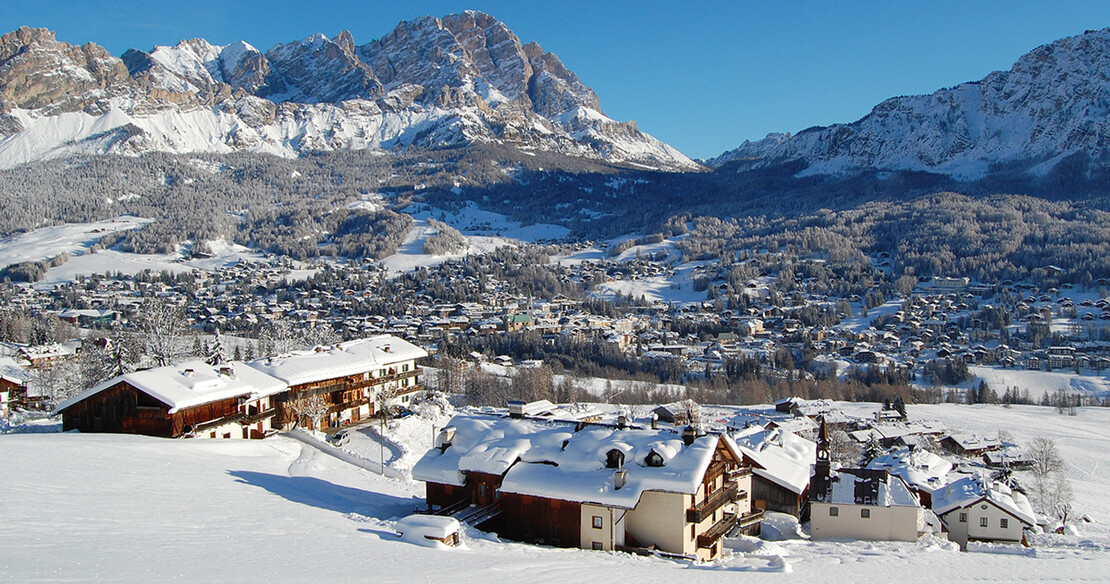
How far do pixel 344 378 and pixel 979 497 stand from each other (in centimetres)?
2989

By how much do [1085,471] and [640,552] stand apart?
→ 133 ft

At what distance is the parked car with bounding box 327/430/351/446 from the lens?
118 ft

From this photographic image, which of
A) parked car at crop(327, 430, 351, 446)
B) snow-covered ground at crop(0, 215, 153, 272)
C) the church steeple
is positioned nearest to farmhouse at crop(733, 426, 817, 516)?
the church steeple

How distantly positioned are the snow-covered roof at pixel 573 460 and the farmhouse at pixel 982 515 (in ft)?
40.0

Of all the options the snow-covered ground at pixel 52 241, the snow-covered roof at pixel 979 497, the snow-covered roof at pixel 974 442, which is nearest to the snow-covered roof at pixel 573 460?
the snow-covered roof at pixel 979 497

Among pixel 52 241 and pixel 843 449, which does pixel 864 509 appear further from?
pixel 52 241

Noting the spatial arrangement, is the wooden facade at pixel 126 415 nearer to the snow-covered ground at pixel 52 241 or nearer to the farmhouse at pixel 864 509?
the farmhouse at pixel 864 509

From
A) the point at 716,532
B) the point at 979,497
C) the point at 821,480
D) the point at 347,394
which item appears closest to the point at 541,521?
the point at 716,532

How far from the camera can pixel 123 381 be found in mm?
30344

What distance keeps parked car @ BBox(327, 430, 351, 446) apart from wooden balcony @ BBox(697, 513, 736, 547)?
18627mm

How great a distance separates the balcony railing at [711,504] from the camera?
854 inches

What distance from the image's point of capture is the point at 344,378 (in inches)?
1666

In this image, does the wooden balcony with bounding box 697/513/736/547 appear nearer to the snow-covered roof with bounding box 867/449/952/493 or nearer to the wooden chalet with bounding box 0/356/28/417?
the snow-covered roof with bounding box 867/449/952/493

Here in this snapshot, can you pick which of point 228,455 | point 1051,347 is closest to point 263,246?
point 1051,347
